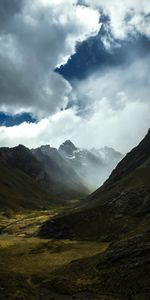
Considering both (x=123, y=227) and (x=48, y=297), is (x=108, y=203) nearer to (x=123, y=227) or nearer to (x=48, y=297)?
(x=123, y=227)

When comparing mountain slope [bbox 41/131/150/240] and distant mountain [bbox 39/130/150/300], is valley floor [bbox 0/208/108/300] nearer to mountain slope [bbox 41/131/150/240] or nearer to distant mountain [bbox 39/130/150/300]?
distant mountain [bbox 39/130/150/300]

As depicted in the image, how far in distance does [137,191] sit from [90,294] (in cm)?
9307

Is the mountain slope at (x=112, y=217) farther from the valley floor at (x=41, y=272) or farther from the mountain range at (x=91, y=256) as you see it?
the valley floor at (x=41, y=272)

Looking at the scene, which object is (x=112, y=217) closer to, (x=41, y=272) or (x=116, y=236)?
(x=116, y=236)

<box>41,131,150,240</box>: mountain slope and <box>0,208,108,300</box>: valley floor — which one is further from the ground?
<box>41,131,150,240</box>: mountain slope

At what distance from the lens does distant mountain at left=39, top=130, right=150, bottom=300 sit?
47678 millimetres

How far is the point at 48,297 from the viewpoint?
1743 inches

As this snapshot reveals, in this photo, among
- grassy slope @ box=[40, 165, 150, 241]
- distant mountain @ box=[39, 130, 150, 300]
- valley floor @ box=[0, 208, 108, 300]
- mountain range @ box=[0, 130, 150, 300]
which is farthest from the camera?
grassy slope @ box=[40, 165, 150, 241]

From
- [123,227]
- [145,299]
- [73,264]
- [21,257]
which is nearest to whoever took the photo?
[145,299]

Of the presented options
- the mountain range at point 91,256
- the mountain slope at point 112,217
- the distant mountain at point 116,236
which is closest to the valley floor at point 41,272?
the mountain range at point 91,256

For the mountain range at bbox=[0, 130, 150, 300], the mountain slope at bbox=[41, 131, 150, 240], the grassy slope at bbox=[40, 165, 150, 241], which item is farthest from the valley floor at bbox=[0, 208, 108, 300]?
the mountain slope at bbox=[41, 131, 150, 240]

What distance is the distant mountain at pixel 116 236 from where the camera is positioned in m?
47.7

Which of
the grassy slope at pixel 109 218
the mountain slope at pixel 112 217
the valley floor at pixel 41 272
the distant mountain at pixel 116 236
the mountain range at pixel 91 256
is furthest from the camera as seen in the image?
the mountain slope at pixel 112 217

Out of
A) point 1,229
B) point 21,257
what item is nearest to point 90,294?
point 21,257
